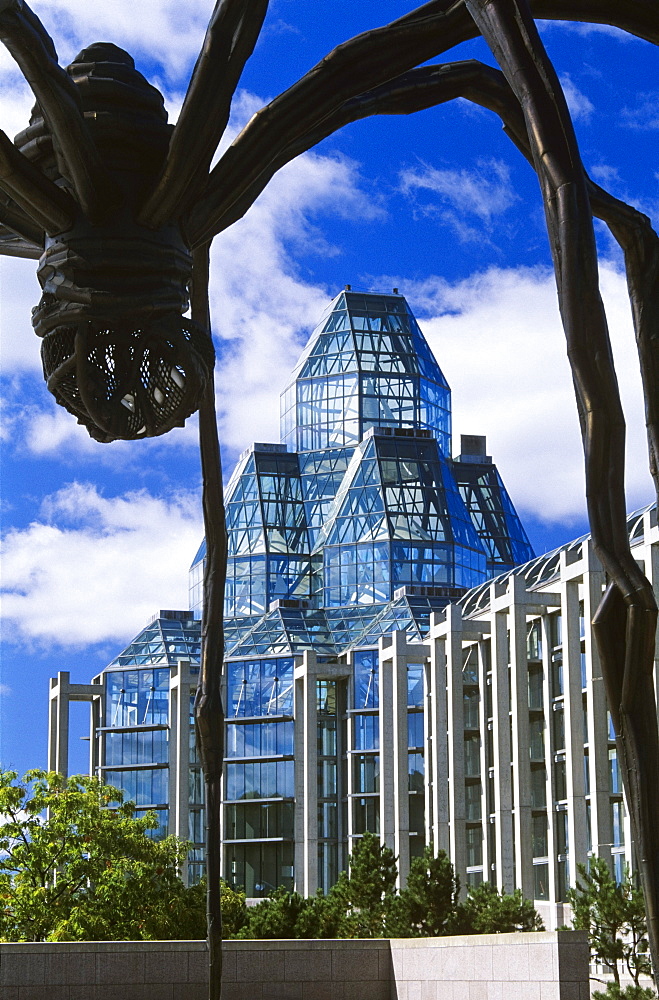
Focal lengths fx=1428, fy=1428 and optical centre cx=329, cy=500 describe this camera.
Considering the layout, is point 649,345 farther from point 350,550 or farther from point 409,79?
point 350,550

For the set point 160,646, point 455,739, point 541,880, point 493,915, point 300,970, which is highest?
point 160,646

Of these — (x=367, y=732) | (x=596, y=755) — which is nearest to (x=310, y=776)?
(x=367, y=732)

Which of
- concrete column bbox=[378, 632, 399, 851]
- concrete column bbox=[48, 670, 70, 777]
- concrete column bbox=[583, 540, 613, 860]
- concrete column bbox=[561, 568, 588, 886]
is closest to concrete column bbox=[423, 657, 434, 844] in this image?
concrete column bbox=[378, 632, 399, 851]

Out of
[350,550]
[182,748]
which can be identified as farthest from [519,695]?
[350,550]

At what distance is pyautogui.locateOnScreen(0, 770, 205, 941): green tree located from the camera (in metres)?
24.1

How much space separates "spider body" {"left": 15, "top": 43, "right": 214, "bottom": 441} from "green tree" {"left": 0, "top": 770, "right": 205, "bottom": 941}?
21.0 metres

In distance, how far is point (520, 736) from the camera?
40062 mm

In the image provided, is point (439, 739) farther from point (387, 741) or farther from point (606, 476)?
point (606, 476)

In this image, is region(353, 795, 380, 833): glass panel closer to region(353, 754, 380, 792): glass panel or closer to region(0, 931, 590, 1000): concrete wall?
region(353, 754, 380, 792): glass panel

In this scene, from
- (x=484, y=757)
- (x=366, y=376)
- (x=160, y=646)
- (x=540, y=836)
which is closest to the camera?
(x=540, y=836)

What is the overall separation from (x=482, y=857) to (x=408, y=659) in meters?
7.10

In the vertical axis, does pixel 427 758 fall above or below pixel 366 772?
above

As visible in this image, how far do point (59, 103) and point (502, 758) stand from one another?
3877 cm

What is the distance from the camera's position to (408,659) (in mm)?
49688
